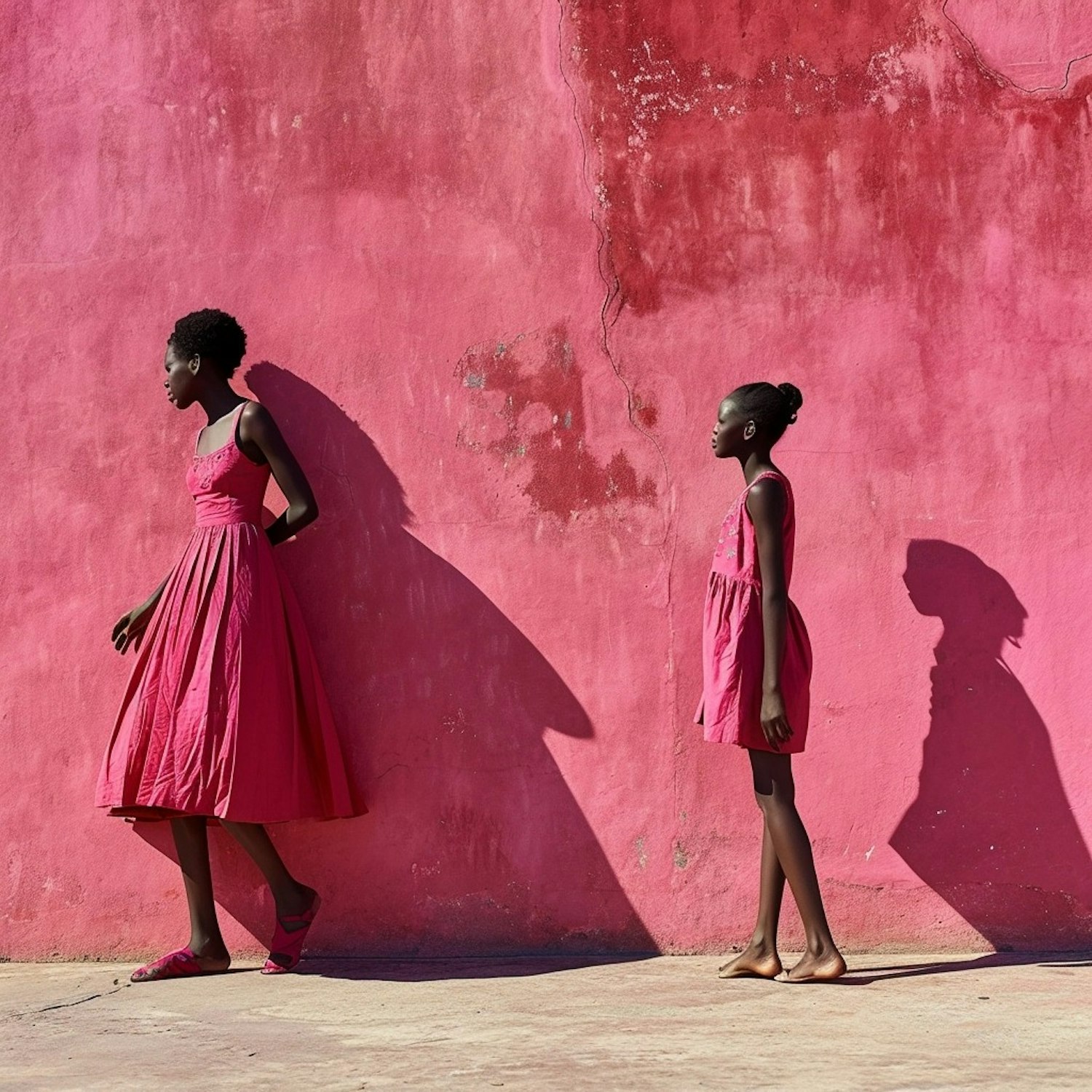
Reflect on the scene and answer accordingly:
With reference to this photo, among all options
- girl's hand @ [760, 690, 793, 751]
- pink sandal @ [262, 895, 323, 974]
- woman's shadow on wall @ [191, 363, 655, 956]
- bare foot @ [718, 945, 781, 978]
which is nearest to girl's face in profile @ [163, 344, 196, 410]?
woman's shadow on wall @ [191, 363, 655, 956]

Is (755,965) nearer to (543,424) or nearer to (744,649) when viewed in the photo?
(744,649)

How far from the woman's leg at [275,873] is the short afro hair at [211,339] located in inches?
54.1

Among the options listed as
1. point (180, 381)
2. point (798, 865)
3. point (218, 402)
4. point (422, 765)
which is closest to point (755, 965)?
point (798, 865)

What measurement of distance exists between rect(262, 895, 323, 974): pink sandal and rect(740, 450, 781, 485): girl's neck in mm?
1787

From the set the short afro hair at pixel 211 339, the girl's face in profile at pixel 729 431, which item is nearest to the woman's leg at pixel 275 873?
the short afro hair at pixel 211 339

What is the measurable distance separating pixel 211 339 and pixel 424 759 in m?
1.43

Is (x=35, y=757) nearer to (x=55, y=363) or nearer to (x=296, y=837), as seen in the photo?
(x=296, y=837)

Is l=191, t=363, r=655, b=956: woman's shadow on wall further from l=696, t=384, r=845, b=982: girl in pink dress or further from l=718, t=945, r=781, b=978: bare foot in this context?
l=696, t=384, r=845, b=982: girl in pink dress

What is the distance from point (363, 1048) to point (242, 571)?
5.08 feet

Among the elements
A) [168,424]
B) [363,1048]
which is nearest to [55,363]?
[168,424]

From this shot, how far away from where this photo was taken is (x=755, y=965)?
390cm

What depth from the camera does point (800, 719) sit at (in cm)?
390

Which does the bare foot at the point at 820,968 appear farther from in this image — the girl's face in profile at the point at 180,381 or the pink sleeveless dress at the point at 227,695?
the girl's face in profile at the point at 180,381

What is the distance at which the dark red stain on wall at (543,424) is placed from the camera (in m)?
4.43
